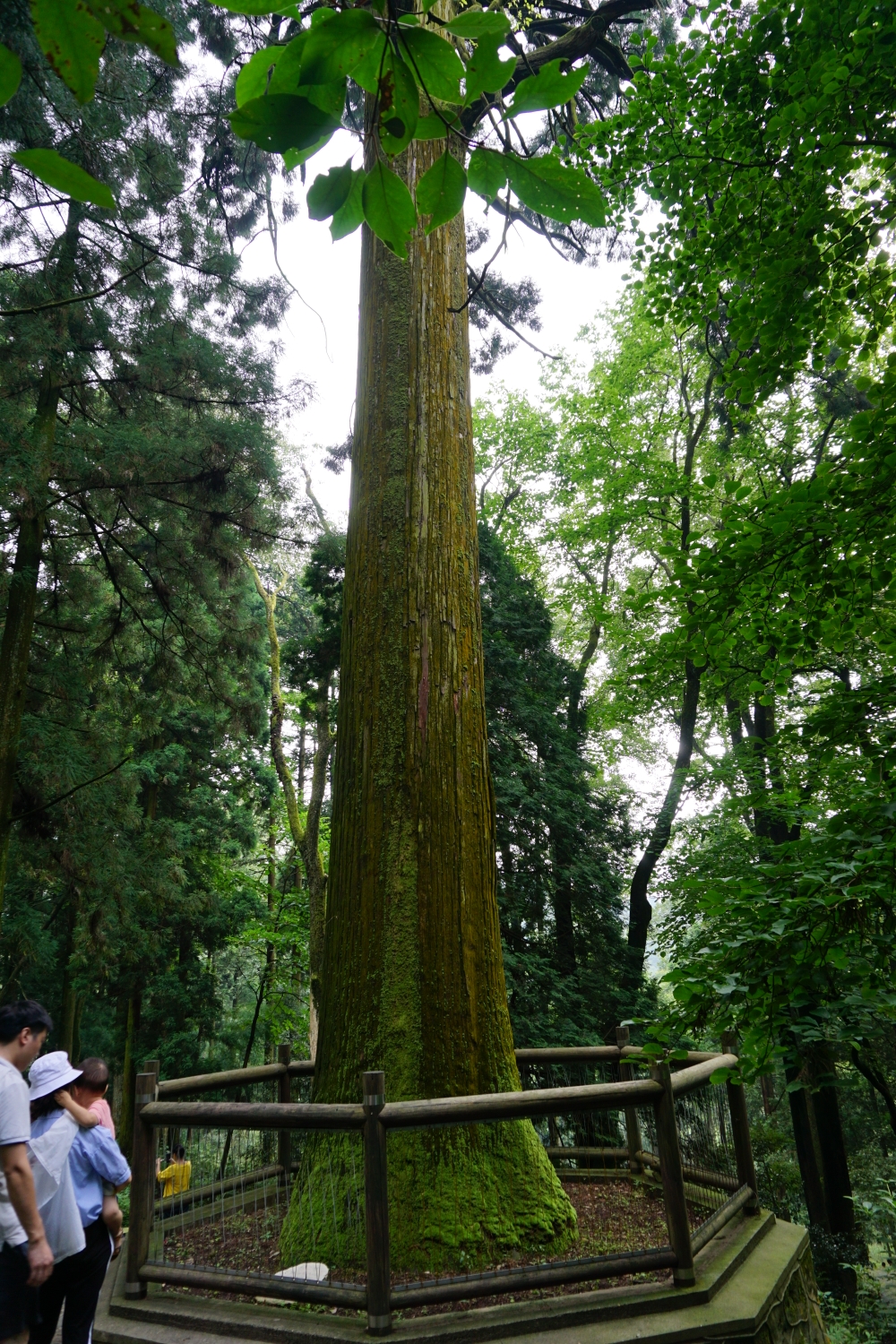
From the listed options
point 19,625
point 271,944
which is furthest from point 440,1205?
point 271,944

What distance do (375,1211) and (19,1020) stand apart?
4.68 feet

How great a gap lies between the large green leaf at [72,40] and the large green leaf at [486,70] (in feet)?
1.23

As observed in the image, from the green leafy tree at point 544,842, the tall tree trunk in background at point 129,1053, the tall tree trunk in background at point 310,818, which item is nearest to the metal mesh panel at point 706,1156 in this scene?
the green leafy tree at point 544,842

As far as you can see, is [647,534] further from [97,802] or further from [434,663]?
[434,663]

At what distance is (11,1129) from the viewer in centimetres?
259

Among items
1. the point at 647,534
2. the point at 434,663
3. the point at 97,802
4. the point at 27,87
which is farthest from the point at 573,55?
the point at 647,534

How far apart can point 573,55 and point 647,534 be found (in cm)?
1191

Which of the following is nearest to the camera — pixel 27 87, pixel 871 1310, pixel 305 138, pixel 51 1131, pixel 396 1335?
pixel 305 138

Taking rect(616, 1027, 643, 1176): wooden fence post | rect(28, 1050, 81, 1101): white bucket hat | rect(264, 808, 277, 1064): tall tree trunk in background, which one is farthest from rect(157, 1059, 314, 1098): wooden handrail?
rect(264, 808, 277, 1064): tall tree trunk in background

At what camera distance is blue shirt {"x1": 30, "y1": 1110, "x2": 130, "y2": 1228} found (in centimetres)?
321

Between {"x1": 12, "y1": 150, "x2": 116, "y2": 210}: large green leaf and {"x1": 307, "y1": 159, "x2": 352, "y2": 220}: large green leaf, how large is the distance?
0.31m

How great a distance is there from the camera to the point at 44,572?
9.69m

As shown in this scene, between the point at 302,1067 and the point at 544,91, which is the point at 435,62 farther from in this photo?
the point at 302,1067

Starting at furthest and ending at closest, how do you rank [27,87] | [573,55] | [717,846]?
[717,846]
[27,87]
[573,55]
